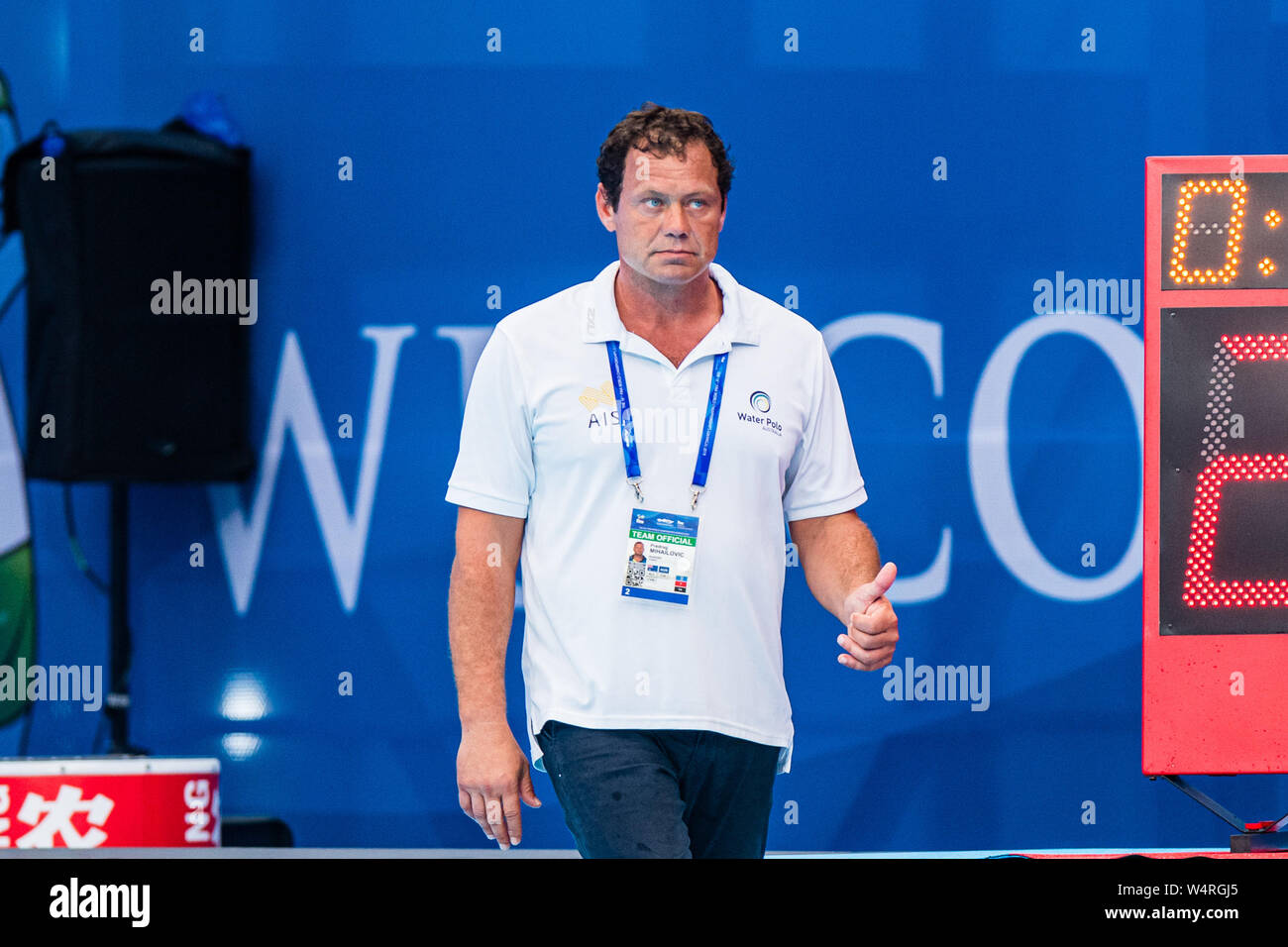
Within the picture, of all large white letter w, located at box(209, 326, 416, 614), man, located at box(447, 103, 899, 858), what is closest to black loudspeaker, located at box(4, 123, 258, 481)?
large white letter w, located at box(209, 326, 416, 614)

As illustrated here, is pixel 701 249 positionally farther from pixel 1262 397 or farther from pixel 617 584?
pixel 1262 397

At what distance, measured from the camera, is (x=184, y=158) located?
3.65 metres

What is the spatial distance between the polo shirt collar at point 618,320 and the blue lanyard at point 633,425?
0.03 metres

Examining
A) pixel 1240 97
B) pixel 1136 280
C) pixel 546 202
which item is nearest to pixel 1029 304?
pixel 1136 280

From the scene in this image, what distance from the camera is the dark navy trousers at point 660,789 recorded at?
209 cm

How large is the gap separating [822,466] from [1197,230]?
41.9 inches

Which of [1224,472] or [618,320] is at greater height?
[618,320]

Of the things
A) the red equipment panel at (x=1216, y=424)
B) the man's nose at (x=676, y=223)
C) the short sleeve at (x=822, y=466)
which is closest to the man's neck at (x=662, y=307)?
the man's nose at (x=676, y=223)

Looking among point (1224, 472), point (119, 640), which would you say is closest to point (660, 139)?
point (1224, 472)

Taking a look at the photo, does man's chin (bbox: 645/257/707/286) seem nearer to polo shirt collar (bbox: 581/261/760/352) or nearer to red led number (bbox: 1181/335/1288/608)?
polo shirt collar (bbox: 581/261/760/352)

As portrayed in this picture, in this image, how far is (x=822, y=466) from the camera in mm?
2451

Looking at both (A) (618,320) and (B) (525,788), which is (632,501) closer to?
(A) (618,320)

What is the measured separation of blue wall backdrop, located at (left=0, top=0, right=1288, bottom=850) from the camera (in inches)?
151

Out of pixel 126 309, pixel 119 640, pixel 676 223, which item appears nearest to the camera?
pixel 676 223
